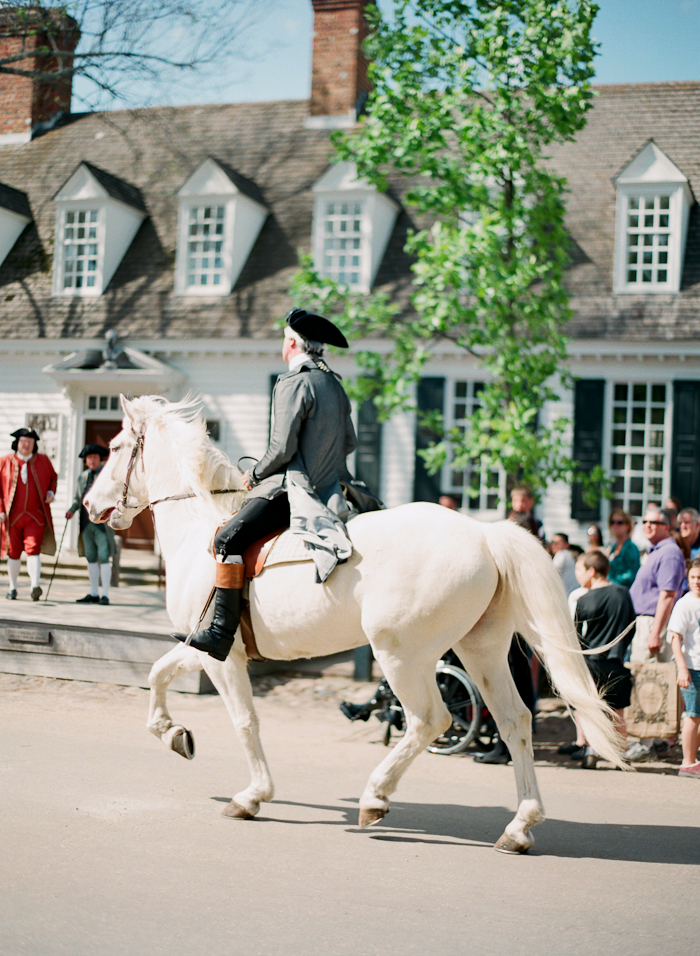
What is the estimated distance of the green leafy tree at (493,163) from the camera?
11906mm

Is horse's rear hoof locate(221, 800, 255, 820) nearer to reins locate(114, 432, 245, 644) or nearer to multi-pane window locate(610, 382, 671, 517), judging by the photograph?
reins locate(114, 432, 245, 644)

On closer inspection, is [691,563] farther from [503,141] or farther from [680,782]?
[503,141]

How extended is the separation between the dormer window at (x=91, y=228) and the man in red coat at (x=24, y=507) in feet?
24.6

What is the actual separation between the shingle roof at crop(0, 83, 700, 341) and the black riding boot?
11.6 meters

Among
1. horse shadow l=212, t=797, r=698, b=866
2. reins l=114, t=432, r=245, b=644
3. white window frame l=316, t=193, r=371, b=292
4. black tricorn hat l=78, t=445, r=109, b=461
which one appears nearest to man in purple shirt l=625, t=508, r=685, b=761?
horse shadow l=212, t=797, r=698, b=866

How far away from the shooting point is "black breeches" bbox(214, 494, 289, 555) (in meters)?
5.41

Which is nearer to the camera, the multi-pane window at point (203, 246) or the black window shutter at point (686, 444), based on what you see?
the black window shutter at point (686, 444)

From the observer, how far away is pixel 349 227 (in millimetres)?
17859

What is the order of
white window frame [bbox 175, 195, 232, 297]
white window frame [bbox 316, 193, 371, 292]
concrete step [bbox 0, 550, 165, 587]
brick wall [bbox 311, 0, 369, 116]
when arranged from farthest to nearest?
brick wall [bbox 311, 0, 369, 116]
white window frame [bbox 175, 195, 232, 297]
white window frame [bbox 316, 193, 371, 292]
concrete step [bbox 0, 550, 165, 587]

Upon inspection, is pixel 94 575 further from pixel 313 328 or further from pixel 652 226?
pixel 652 226

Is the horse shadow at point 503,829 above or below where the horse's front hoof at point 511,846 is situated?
below

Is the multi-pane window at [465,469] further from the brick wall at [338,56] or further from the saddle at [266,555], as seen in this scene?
the saddle at [266,555]

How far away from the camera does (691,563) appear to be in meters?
7.85

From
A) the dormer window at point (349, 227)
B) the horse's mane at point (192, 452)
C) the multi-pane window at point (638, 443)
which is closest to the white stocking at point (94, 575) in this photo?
the horse's mane at point (192, 452)
